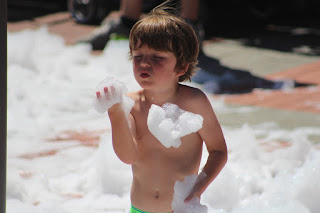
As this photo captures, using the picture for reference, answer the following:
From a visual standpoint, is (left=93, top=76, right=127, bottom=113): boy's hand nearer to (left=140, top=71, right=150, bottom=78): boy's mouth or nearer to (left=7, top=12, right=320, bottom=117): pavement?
(left=140, top=71, right=150, bottom=78): boy's mouth

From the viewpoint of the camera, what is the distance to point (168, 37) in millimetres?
1938

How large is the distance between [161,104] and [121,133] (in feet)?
0.79

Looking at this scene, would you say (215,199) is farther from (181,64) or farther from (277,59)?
(277,59)

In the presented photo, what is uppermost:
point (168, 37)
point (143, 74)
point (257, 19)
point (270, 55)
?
point (168, 37)

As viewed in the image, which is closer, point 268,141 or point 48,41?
point 268,141

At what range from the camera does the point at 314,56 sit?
6965 millimetres

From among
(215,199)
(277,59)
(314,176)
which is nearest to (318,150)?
(314,176)

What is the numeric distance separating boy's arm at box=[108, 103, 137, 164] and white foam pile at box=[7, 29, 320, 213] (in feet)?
3.46

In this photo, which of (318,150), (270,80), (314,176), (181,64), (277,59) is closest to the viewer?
(181,64)

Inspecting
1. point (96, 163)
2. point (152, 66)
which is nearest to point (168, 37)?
point (152, 66)

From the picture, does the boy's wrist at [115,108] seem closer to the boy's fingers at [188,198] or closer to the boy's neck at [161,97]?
the boy's neck at [161,97]

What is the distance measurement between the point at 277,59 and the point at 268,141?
9.69 feet

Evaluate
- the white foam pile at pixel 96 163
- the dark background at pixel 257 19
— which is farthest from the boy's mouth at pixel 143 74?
the dark background at pixel 257 19

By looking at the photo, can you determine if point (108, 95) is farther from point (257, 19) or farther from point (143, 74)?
point (257, 19)
